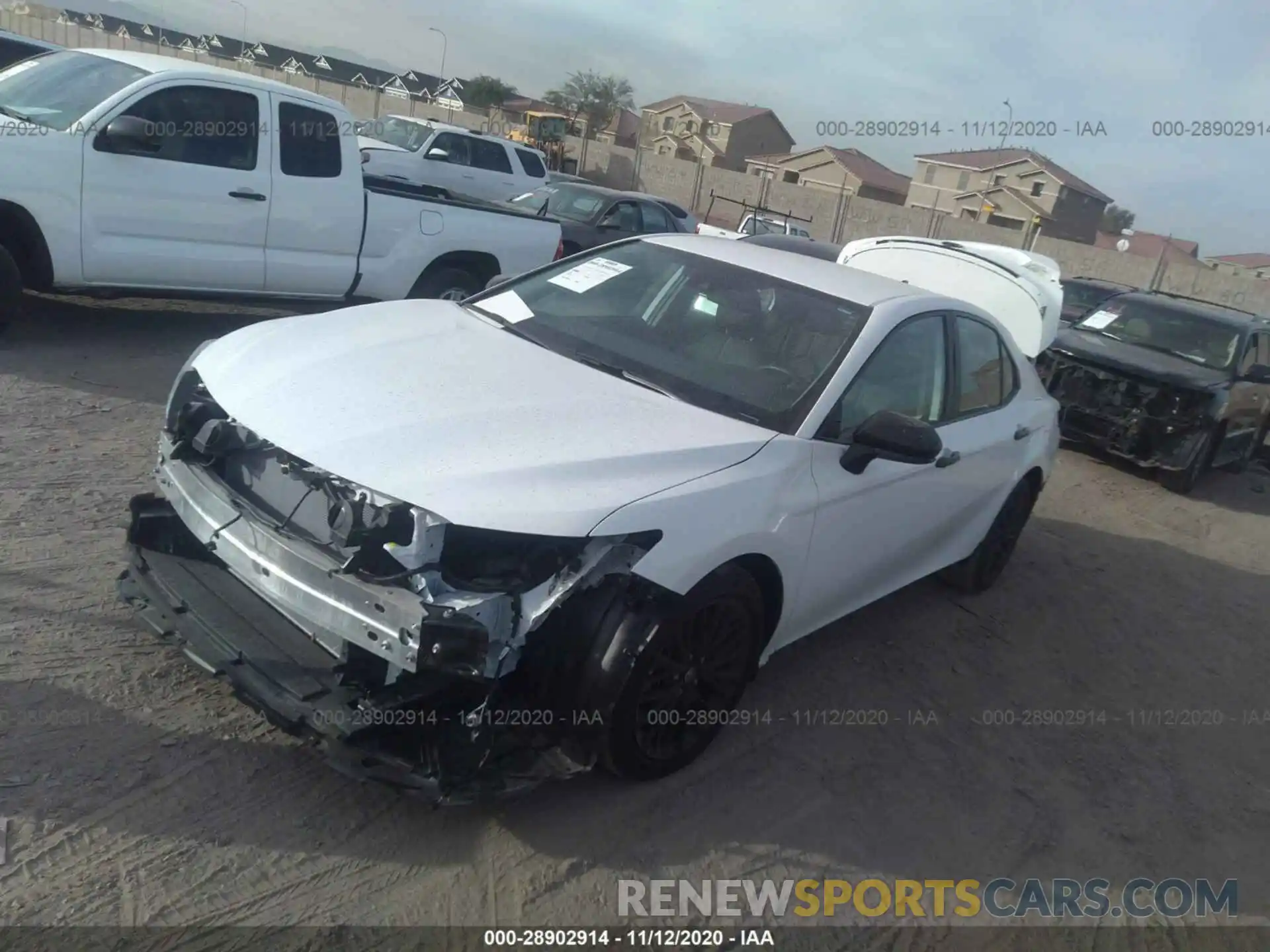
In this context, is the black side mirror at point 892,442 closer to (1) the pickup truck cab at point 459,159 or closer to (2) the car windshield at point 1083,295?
(2) the car windshield at point 1083,295

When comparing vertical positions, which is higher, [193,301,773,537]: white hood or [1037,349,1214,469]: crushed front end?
[193,301,773,537]: white hood

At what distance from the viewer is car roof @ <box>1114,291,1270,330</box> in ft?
34.5

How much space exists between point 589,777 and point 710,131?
208 feet

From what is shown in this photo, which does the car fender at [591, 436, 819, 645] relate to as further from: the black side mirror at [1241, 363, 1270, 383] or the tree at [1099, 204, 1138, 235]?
the tree at [1099, 204, 1138, 235]

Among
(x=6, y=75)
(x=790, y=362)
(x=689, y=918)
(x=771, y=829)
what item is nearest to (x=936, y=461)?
(x=790, y=362)

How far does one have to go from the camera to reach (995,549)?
19.1ft

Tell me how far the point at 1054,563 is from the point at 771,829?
4.26 m

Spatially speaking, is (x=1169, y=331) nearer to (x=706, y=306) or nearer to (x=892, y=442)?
(x=706, y=306)

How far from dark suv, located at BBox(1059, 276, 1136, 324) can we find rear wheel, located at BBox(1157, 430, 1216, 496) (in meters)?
5.46

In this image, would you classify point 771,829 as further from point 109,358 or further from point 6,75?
point 6,75

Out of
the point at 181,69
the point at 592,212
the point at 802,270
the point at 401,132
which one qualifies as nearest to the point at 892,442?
the point at 802,270

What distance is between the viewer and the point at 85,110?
6.57 m

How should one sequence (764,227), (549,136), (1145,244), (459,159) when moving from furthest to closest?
(1145,244) → (549,136) → (764,227) → (459,159)

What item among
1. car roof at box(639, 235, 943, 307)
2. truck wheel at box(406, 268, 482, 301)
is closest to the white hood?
car roof at box(639, 235, 943, 307)
